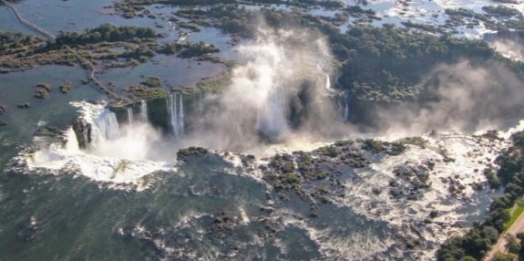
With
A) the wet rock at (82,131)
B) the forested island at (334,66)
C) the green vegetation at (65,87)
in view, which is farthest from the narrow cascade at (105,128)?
the green vegetation at (65,87)

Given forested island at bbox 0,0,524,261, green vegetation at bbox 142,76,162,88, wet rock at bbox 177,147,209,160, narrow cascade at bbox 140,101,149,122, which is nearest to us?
forested island at bbox 0,0,524,261

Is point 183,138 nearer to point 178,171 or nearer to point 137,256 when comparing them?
point 178,171

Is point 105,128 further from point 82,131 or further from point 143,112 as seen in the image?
point 143,112

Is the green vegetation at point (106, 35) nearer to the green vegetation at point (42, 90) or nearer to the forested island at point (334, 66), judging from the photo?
the forested island at point (334, 66)

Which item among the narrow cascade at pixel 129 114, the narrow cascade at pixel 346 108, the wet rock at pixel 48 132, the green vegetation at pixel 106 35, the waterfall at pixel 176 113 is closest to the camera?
the wet rock at pixel 48 132

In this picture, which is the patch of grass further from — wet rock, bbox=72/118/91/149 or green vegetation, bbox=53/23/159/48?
green vegetation, bbox=53/23/159/48

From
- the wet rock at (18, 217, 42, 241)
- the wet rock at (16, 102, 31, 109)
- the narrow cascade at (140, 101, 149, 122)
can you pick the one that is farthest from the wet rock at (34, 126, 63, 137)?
the wet rock at (18, 217, 42, 241)

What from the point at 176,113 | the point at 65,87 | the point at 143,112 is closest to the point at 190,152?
the point at 176,113

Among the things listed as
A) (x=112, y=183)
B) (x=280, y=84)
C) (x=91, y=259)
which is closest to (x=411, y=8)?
(x=280, y=84)
